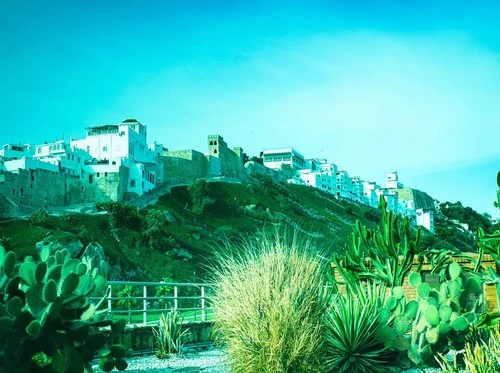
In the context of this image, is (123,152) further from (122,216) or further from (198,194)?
(122,216)

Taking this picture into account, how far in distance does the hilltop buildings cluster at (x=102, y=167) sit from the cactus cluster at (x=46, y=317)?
51.3 m

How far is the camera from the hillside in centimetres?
4462

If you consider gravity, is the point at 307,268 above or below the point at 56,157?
below

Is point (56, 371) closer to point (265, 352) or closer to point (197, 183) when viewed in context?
point (265, 352)

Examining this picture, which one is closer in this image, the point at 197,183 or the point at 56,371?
the point at 56,371

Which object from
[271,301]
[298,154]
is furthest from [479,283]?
[298,154]

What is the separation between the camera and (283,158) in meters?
121

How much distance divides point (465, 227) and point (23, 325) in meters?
115

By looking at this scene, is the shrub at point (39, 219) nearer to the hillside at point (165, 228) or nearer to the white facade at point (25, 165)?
the hillside at point (165, 228)

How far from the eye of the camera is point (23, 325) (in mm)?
4227

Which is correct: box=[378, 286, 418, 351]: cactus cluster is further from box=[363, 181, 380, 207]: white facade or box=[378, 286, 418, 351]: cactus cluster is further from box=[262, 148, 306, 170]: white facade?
box=[363, 181, 380, 207]: white facade

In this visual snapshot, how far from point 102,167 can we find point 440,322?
60.2 meters

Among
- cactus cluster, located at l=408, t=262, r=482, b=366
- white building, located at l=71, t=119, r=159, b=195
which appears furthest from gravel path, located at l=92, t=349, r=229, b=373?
white building, located at l=71, t=119, r=159, b=195

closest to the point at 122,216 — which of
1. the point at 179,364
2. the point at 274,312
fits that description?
the point at 179,364
